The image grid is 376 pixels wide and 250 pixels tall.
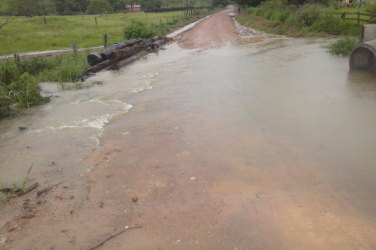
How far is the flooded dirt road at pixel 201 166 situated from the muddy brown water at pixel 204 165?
0.03 metres

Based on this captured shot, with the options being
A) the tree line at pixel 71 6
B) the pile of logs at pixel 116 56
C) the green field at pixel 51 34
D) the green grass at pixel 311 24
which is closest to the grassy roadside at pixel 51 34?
the green field at pixel 51 34

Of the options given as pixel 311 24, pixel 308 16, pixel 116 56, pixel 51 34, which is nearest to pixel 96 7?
pixel 51 34

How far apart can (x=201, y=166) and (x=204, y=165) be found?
7 centimetres

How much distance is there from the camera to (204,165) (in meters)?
8.16

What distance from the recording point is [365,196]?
6.68 meters

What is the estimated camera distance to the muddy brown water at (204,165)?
6.02 metres

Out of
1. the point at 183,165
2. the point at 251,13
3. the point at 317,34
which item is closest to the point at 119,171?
the point at 183,165

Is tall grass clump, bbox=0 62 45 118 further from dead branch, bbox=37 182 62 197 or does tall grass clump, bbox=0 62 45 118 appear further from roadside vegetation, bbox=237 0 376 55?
roadside vegetation, bbox=237 0 376 55

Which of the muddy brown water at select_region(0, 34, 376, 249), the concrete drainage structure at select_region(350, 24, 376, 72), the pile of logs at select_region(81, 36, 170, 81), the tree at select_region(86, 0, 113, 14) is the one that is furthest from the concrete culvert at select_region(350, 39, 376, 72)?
the tree at select_region(86, 0, 113, 14)

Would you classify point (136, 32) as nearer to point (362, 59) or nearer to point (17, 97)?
point (17, 97)

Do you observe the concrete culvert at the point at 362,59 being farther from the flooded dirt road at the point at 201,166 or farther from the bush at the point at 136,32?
the bush at the point at 136,32

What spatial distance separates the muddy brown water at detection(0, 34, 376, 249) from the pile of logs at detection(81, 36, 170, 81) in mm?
5348

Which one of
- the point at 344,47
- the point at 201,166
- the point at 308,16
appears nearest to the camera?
the point at 201,166

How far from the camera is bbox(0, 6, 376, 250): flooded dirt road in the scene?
6.02 metres
